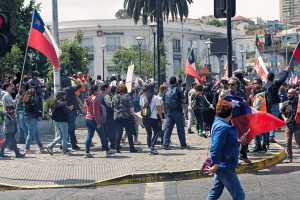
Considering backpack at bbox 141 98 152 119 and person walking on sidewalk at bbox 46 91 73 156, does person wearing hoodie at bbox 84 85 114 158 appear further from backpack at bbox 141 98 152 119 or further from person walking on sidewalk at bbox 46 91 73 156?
backpack at bbox 141 98 152 119

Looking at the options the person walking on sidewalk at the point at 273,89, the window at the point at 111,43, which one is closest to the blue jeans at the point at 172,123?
the person walking on sidewalk at the point at 273,89

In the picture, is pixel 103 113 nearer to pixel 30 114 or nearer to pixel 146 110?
pixel 146 110

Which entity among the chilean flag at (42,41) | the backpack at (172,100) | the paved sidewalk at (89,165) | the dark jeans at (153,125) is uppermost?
the chilean flag at (42,41)

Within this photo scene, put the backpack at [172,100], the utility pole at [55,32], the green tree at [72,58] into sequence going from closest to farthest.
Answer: the backpack at [172,100] → the utility pole at [55,32] → the green tree at [72,58]

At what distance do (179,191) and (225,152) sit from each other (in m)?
3.20

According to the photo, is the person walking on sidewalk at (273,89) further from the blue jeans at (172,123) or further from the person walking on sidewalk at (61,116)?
the person walking on sidewalk at (61,116)

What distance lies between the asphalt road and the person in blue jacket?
7.54 ft

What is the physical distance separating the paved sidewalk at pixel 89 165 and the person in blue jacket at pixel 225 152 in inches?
173

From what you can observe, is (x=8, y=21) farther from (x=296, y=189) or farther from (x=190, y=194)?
(x=296, y=189)

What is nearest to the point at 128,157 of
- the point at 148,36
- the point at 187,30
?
the point at 148,36

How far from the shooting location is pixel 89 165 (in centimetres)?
1328

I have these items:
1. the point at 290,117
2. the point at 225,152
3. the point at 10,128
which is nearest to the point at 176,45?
the point at 10,128

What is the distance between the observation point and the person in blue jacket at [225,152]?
7.52m

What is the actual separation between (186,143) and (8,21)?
A: 681cm
